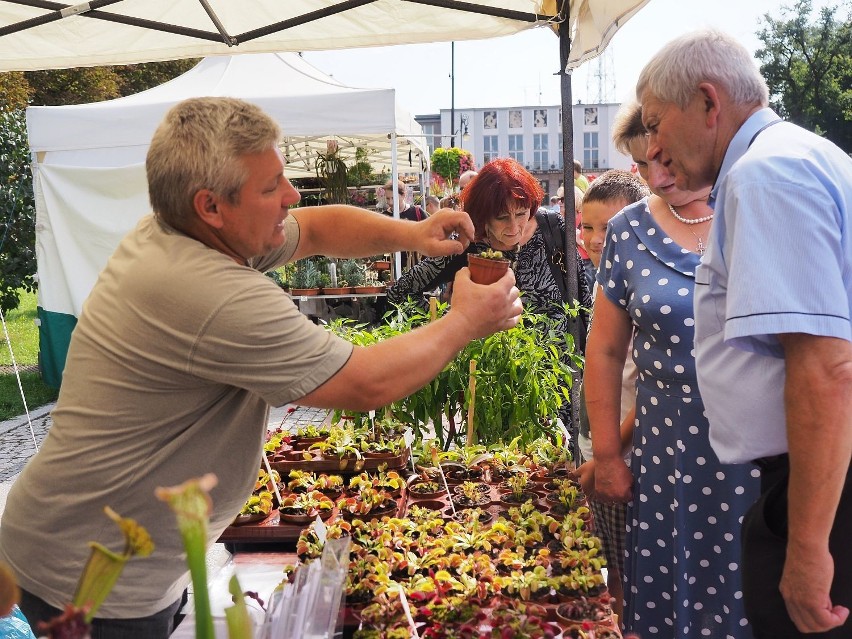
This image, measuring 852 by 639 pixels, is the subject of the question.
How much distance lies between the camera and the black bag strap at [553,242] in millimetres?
3443

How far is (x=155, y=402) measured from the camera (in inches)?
57.4

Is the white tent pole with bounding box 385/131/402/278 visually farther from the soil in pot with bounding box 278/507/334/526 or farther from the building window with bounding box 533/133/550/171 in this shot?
the building window with bounding box 533/133/550/171

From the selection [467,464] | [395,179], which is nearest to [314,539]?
[467,464]

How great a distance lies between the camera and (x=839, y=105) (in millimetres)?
32750

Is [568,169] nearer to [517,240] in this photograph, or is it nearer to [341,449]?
[517,240]

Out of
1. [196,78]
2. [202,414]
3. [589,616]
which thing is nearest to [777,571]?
[589,616]

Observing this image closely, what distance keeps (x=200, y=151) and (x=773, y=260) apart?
40.4 inches

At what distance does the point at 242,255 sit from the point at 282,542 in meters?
1.17

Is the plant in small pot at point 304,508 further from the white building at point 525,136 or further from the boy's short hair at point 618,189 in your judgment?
the white building at point 525,136

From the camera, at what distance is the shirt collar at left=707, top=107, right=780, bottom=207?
4.67 ft

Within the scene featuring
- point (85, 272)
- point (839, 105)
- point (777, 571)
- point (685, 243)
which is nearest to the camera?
point (777, 571)

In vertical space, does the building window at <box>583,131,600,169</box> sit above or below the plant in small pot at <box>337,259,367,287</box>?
above

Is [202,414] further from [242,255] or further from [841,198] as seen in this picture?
[841,198]

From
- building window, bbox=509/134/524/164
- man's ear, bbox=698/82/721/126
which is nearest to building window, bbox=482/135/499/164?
building window, bbox=509/134/524/164
